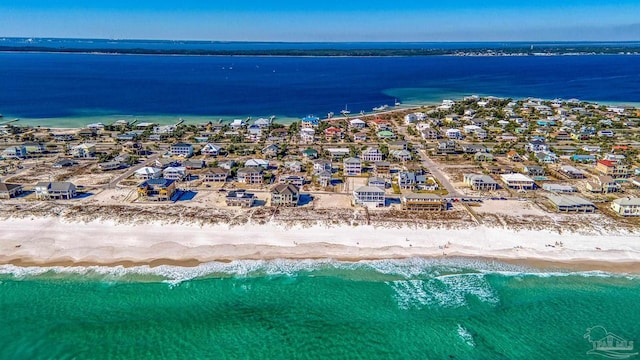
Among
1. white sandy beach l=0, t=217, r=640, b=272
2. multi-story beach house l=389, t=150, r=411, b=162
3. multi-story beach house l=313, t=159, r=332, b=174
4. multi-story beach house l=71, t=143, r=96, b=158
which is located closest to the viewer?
white sandy beach l=0, t=217, r=640, b=272

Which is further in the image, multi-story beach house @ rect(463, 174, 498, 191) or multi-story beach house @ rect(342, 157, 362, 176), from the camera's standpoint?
multi-story beach house @ rect(342, 157, 362, 176)

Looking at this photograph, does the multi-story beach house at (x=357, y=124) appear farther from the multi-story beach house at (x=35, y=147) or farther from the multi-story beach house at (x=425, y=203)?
the multi-story beach house at (x=35, y=147)

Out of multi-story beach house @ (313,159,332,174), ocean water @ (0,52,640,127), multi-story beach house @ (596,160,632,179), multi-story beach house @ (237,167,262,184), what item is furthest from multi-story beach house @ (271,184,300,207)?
ocean water @ (0,52,640,127)

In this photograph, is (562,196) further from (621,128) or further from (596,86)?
(596,86)

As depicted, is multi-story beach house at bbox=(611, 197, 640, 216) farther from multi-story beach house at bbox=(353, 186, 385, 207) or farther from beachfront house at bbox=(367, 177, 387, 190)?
beachfront house at bbox=(367, 177, 387, 190)

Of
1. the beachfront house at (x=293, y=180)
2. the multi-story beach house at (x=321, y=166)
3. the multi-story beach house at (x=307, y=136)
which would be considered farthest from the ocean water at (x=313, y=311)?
the multi-story beach house at (x=307, y=136)

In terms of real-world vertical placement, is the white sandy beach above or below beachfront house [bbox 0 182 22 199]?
below

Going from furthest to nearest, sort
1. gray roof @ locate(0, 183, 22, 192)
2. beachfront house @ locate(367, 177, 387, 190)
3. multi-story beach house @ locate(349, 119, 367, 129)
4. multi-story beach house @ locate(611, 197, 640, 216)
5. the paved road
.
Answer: multi-story beach house @ locate(349, 119, 367, 129) < the paved road < beachfront house @ locate(367, 177, 387, 190) < gray roof @ locate(0, 183, 22, 192) < multi-story beach house @ locate(611, 197, 640, 216)
